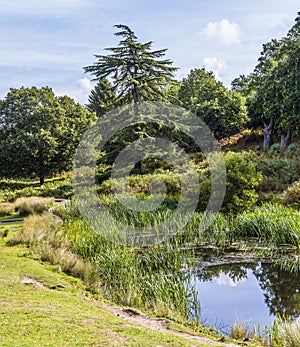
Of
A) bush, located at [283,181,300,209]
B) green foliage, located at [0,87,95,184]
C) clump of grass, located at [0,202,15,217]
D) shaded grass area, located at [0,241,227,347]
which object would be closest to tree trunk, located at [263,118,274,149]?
bush, located at [283,181,300,209]

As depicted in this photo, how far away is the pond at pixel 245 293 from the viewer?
663 cm

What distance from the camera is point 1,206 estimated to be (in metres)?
17.1

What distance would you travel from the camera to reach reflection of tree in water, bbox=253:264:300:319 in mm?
6743

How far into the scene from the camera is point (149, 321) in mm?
5484

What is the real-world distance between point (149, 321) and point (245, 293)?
3268 millimetres

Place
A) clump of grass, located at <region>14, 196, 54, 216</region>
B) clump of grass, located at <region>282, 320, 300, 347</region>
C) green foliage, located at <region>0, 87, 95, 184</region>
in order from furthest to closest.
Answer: green foliage, located at <region>0, 87, 95, 184</region>
clump of grass, located at <region>14, 196, 54, 216</region>
clump of grass, located at <region>282, 320, 300, 347</region>

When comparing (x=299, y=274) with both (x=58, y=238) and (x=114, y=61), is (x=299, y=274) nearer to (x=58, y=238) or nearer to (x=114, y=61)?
(x=58, y=238)

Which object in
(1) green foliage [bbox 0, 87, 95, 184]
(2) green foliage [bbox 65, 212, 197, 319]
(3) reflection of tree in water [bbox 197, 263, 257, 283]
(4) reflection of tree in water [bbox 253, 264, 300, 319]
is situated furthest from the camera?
(1) green foliage [bbox 0, 87, 95, 184]

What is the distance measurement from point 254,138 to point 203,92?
6.26 meters

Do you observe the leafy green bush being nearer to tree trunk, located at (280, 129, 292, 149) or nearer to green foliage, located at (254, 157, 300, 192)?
green foliage, located at (254, 157, 300, 192)

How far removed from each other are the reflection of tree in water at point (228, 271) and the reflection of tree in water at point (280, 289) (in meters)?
0.28

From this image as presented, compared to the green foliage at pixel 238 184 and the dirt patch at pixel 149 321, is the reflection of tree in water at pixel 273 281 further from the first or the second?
the green foliage at pixel 238 184

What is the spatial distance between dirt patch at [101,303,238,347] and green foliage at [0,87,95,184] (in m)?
26.1

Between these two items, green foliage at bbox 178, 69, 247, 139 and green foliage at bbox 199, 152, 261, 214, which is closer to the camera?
green foliage at bbox 199, 152, 261, 214
